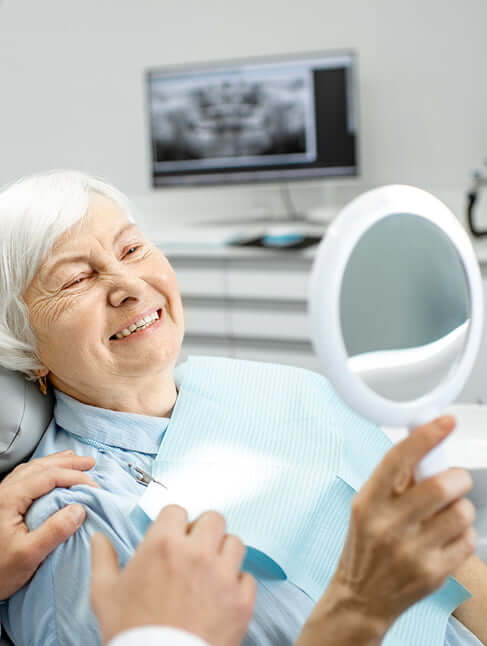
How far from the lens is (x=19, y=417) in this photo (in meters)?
1.17

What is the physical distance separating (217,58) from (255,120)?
1.45 ft

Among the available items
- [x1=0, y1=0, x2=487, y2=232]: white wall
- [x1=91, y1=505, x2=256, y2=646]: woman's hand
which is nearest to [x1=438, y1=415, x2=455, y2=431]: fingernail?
[x1=91, y1=505, x2=256, y2=646]: woman's hand

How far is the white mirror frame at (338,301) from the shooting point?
69 cm

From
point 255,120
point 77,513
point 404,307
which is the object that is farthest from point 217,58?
point 404,307

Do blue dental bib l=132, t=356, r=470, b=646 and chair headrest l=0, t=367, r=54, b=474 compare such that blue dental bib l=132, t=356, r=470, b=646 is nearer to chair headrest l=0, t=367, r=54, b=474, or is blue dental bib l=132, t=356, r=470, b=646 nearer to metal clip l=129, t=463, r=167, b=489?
metal clip l=129, t=463, r=167, b=489

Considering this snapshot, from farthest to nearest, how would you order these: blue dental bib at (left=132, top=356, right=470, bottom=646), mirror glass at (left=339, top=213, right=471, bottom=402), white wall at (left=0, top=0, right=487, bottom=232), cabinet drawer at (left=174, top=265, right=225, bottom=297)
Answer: white wall at (left=0, top=0, right=487, bottom=232) → cabinet drawer at (left=174, top=265, right=225, bottom=297) → blue dental bib at (left=132, top=356, right=470, bottom=646) → mirror glass at (left=339, top=213, right=471, bottom=402)

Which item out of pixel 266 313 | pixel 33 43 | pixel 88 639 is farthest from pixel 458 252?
pixel 33 43

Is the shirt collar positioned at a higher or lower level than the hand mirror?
lower

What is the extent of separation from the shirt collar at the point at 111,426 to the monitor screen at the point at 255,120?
2.50 meters

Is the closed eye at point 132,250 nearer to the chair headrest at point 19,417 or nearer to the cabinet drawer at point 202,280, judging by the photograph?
the chair headrest at point 19,417

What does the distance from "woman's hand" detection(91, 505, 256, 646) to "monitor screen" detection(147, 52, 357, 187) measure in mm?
2963

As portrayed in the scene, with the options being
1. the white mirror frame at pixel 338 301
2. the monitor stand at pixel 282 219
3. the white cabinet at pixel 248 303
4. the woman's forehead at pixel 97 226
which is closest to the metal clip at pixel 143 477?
the woman's forehead at pixel 97 226

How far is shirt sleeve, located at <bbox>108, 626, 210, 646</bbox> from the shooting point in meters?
0.61

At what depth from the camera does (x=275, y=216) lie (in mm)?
3811
